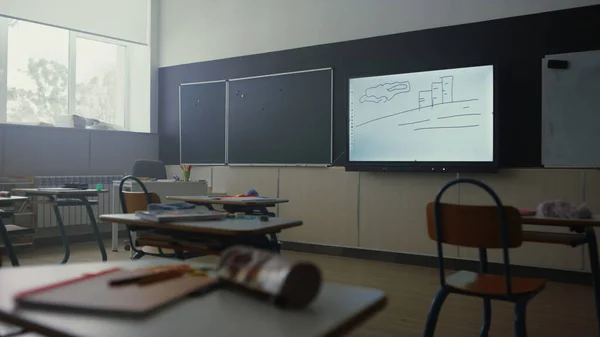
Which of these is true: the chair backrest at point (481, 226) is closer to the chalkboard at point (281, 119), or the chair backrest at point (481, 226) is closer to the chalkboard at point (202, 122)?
the chalkboard at point (281, 119)

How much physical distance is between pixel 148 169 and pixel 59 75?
6.34ft

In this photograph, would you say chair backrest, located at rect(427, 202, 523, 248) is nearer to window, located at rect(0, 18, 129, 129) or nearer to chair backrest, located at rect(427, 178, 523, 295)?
chair backrest, located at rect(427, 178, 523, 295)

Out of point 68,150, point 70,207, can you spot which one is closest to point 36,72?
point 68,150

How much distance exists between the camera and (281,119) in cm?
615

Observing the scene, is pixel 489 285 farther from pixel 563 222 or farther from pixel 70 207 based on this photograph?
pixel 70 207

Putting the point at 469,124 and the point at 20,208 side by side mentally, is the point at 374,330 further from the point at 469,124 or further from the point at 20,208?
the point at 20,208

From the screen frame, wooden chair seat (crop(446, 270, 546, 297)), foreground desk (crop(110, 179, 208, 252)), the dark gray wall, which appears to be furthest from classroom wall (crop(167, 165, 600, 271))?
wooden chair seat (crop(446, 270, 546, 297))

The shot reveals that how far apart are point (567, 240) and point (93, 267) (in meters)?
2.13

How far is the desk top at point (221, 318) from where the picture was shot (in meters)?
0.70

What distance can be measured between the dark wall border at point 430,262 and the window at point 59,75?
3.37 meters

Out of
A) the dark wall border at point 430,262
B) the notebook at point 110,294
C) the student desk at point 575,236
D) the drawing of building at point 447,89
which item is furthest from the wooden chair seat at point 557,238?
the drawing of building at point 447,89

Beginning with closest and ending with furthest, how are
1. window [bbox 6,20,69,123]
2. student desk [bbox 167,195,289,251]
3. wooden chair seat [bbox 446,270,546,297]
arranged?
1. wooden chair seat [bbox 446,270,546,297]
2. student desk [bbox 167,195,289,251]
3. window [bbox 6,20,69,123]

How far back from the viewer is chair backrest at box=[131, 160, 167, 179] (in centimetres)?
611

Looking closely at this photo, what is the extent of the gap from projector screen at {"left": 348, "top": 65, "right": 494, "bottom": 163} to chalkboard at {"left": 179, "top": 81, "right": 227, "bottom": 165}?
198 centimetres
